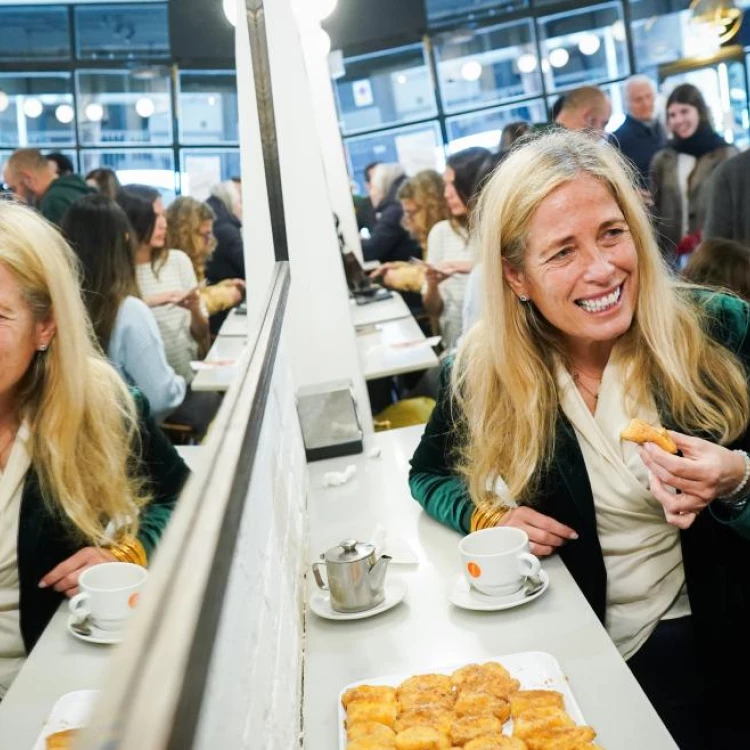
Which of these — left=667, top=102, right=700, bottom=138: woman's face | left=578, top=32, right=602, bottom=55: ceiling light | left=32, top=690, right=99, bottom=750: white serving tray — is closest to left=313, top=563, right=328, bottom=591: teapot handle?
Result: left=32, top=690, right=99, bottom=750: white serving tray

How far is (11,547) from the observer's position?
52cm

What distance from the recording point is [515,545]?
5.07 feet

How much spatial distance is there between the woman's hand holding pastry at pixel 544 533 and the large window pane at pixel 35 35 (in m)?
1.10

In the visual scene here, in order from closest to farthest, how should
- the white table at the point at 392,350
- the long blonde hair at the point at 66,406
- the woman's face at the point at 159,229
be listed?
1. the long blonde hair at the point at 66,406
2. the woman's face at the point at 159,229
3. the white table at the point at 392,350

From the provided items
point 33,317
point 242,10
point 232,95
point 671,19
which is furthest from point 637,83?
point 33,317

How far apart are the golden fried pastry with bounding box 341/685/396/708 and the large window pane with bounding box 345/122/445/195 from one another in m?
→ 3.61

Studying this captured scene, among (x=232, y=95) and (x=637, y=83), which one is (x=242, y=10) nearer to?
(x=232, y=95)

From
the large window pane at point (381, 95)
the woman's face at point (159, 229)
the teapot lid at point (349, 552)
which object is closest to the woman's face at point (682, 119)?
the large window pane at point (381, 95)

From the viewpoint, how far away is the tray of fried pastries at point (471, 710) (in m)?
1.08

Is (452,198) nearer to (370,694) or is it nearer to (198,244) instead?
(198,244)

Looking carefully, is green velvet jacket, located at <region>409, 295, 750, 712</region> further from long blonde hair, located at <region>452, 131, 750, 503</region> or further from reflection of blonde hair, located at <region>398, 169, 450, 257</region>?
reflection of blonde hair, located at <region>398, 169, 450, 257</region>

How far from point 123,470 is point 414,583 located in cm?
103

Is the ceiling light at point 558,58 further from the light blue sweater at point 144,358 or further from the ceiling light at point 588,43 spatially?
the light blue sweater at point 144,358

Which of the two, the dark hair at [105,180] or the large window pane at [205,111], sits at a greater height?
the large window pane at [205,111]
